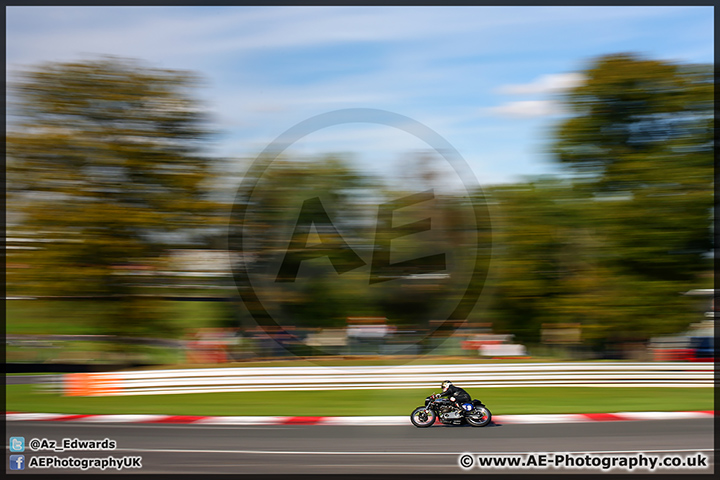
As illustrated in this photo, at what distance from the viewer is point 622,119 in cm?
1675

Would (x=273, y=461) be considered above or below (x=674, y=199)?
below

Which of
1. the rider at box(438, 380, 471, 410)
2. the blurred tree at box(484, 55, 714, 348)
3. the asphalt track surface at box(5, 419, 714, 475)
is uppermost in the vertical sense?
the blurred tree at box(484, 55, 714, 348)

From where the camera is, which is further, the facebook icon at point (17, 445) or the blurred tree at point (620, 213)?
the blurred tree at point (620, 213)

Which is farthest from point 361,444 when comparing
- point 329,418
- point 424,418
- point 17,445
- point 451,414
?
point 17,445

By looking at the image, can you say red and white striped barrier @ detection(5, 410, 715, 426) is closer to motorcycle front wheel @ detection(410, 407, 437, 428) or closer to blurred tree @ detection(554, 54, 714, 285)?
motorcycle front wheel @ detection(410, 407, 437, 428)

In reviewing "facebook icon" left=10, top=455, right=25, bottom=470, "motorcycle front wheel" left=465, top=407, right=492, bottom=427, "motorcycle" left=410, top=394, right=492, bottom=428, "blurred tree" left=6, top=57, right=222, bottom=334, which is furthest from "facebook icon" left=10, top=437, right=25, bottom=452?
"blurred tree" left=6, top=57, right=222, bottom=334

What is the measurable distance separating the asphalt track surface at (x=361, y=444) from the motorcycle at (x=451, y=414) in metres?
0.10

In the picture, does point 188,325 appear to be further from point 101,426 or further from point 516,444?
point 516,444

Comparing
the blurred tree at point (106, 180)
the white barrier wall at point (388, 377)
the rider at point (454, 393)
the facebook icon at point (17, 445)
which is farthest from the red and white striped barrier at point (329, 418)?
the blurred tree at point (106, 180)

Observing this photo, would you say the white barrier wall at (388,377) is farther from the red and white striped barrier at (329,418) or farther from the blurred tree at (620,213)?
the blurred tree at (620,213)

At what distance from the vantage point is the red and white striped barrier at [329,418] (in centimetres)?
828

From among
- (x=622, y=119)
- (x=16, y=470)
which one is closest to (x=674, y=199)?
(x=622, y=119)

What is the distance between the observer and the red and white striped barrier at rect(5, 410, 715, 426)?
8.28 metres

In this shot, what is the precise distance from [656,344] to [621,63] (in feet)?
26.0
